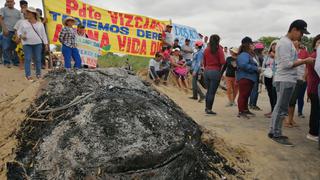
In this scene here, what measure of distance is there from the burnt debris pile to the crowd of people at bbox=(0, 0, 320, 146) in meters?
1.52

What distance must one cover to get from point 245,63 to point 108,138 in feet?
13.1

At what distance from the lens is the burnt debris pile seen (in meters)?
3.24

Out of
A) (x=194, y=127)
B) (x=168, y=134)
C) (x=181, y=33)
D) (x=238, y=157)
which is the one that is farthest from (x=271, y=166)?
(x=181, y=33)

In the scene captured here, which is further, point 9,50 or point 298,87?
point 9,50

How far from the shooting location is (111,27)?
1105cm

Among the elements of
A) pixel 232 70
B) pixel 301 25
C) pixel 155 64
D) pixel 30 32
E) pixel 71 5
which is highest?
pixel 71 5

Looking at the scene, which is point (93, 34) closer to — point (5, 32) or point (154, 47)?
point (154, 47)

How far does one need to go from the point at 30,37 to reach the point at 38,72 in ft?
2.41

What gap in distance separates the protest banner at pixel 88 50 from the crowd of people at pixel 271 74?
8.18ft

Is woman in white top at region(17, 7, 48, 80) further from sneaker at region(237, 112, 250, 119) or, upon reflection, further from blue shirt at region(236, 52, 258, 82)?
sneaker at region(237, 112, 250, 119)

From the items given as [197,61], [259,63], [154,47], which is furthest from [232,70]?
[154,47]

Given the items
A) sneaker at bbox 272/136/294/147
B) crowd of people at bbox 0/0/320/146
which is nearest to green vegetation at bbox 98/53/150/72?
crowd of people at bbox 0/0/320/146

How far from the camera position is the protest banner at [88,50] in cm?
824

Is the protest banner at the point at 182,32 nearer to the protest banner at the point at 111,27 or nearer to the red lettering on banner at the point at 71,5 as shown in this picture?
the protest banner at the point at 111,27
